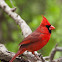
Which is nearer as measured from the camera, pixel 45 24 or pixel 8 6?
pixel 45 24

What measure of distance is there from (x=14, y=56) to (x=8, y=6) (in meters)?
0.96

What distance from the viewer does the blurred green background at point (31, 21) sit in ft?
10.7

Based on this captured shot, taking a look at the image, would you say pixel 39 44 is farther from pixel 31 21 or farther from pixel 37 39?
pixel 31 21

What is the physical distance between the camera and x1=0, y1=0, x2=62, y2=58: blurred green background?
3250 millimetres

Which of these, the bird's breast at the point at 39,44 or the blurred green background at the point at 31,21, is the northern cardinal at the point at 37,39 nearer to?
the bird's breast at the point at 39,44

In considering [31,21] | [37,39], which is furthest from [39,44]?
[31,21]

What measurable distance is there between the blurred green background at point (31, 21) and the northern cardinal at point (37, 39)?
0.98 m

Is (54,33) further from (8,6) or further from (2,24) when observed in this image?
(2,24)

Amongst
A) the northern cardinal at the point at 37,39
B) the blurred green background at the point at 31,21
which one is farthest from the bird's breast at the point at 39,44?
the blurred green background at the point at 31,21

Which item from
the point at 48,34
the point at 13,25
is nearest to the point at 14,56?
the point at 48,34

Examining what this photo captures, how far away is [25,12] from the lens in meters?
4.02

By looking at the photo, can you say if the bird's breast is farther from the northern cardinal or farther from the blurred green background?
the blurred green background

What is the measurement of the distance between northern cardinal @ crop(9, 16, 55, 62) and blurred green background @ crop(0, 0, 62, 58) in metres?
0.98

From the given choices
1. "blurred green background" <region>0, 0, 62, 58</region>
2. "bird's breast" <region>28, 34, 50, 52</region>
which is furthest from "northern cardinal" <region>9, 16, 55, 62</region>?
"blurred green background" <region>0, 0, 62, 58</region>
